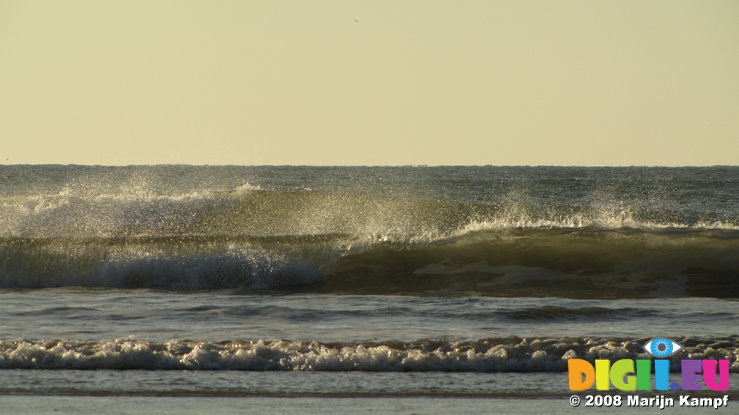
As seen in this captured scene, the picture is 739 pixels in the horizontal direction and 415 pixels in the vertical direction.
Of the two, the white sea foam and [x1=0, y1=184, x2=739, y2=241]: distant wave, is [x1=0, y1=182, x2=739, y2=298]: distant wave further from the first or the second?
the white sea foam

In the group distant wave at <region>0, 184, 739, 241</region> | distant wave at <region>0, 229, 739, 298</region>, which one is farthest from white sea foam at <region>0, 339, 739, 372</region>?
distant wave at <region>0, 184, 739, 241</region>

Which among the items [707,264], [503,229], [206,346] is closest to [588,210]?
[503,229]

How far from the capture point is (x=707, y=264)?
55.8ft

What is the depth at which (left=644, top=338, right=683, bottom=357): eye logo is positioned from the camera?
878 cm

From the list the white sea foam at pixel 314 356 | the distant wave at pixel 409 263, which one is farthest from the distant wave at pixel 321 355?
the distant wave at pixel 409 263

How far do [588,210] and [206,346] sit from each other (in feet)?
73.1

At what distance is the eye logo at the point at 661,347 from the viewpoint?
8.78 m

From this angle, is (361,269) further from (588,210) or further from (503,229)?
(588,210)

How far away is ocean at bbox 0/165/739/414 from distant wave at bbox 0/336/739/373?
2cm

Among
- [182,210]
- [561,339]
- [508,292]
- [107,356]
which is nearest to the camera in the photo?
[107,356]

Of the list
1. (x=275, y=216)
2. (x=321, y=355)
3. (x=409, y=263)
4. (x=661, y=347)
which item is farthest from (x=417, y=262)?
(x=275, y=216)

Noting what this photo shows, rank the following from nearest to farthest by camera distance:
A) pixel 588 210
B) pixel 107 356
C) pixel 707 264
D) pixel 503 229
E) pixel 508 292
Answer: pixel 107 356 → pixel 508 292 → pixel 707 264 → pixel 503 229 → pixel 588 210

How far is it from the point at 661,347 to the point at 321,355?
291cm

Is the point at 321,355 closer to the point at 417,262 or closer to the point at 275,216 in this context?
the point at 417,262
